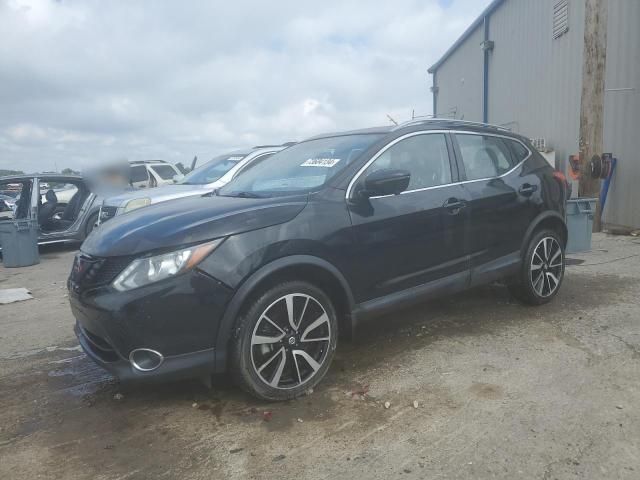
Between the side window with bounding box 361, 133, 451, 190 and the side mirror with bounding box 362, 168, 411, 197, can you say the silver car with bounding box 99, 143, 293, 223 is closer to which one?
the side window with bounding box 361, 133, 451, 190

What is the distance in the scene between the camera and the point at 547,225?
15.4 feet

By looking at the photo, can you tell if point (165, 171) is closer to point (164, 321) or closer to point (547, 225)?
point (547, 225)

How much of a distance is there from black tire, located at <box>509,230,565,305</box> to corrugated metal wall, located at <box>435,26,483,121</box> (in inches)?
530

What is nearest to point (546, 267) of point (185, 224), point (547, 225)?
point (547, 225)

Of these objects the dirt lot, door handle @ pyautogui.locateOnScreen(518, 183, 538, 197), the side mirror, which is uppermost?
the side mirror

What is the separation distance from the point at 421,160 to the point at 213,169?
505 cm

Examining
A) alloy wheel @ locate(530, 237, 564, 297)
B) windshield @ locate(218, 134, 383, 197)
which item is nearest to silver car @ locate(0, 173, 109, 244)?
windshield @ locate(218, 134, 383, 197)

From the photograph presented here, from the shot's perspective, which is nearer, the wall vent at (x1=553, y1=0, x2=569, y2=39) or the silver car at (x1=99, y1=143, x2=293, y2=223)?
the silver car at (x1=99, y1=143, x2=293, y2=223)

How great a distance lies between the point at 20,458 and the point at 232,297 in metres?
1.37

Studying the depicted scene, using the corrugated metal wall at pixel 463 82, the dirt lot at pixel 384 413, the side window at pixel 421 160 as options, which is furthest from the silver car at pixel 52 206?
the corrugated metal wall at pixel 463 82

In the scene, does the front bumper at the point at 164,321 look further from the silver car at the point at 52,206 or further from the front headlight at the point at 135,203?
the silver car at the point at 52,206

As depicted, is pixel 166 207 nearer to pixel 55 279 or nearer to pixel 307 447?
pixel 307 447

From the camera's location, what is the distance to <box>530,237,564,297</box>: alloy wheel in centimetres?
457

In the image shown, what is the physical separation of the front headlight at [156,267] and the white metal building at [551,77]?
9.20m
